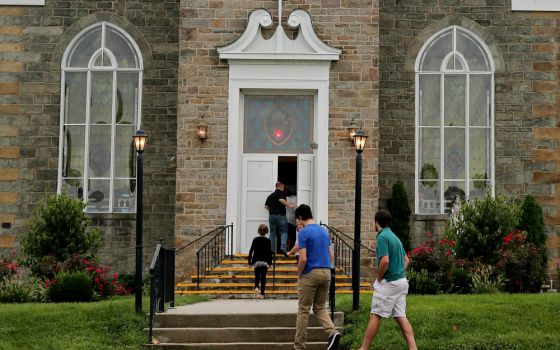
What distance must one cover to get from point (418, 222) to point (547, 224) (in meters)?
2.94

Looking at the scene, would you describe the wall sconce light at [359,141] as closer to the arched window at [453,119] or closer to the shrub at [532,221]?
the arched window at [453,119]

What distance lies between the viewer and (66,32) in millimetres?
22422

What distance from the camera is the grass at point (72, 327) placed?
13305 mm

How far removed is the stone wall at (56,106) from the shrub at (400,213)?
4.96 m

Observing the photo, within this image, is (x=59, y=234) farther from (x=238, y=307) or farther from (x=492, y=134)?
(x=492, y=134)

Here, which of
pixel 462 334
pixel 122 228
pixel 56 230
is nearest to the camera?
pixel 462 334

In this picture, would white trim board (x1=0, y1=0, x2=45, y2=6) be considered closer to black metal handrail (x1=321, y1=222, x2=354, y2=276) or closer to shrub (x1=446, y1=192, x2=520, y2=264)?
black metal handrail (x1=321, y1=222, x2=354, y2=276)

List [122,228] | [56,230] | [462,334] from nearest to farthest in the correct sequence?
[462,334] → [56,230] → [122,228]

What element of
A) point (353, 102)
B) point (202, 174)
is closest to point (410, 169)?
point (353, 102)

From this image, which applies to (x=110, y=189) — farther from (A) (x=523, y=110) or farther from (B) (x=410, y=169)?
(A) (x=523, y=110)

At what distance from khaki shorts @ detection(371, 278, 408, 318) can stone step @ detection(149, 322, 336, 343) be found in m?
1.97

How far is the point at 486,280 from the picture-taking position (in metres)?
18.0

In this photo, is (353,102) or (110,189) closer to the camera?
(353,102)

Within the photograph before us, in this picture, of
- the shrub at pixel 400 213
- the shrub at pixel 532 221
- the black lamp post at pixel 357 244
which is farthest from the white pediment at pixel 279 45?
the shrub at pixel 532 221
